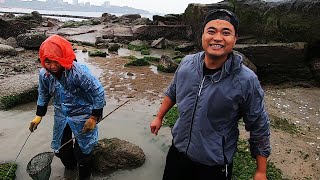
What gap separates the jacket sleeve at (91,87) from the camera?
368cm

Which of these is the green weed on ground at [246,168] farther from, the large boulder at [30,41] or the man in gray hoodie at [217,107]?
the large boulder at [30,41]

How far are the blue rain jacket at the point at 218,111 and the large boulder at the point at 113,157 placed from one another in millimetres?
2308

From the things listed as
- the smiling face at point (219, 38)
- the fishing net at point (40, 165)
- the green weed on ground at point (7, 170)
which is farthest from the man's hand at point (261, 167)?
the green weed on ground at point (7, 170)

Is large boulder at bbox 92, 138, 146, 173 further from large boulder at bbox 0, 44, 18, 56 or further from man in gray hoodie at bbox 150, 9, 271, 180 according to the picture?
large boulder at bbox 0, 44, 18, 56

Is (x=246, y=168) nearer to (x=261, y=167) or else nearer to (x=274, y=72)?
(x=261, y=167)

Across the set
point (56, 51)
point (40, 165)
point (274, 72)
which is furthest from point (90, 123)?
point (274, 72)

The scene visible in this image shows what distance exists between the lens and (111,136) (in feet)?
19.8

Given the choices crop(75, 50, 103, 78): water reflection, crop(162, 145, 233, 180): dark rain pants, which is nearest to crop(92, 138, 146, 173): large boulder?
crop(162, 145, 233, 180): dark rain pants

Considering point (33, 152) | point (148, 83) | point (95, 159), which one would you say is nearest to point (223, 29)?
point (95, 159)

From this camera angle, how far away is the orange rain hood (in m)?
3.40

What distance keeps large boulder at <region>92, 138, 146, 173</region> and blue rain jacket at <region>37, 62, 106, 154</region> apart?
26.5 inches

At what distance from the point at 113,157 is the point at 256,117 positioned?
2.91 metres

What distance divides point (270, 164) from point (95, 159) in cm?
270

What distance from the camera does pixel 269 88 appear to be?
9.68m
